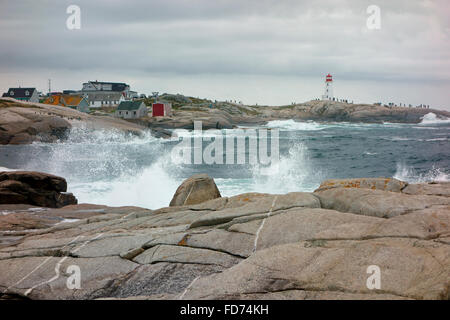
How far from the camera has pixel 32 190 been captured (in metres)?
21.7

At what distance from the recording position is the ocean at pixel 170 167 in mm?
30047

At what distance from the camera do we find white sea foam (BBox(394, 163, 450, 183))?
33.9 meters

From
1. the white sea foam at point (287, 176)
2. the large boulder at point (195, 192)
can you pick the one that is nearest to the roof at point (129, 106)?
the white sea foam at point (287, 176)

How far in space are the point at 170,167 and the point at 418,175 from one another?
2518cm

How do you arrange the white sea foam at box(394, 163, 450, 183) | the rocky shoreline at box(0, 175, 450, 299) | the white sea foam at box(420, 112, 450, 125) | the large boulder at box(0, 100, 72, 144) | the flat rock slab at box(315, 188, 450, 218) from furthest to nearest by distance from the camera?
the white sea foam at box(420, 112, 450, 125) → the large boulder at box(0, 100, 72, 144) → the white sea foam at box(394, 163, 450, 183) → the flat rock slab at box(315, 188, 450, 218) → the rocky shoreline at box(0, 175, 450, 299)

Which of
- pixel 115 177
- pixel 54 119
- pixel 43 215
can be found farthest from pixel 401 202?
pixel 54 119

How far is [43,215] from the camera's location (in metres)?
17.4

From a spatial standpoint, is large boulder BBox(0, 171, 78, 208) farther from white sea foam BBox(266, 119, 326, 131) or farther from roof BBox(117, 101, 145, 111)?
white sea foam BBox(266, 119, 326, 131)

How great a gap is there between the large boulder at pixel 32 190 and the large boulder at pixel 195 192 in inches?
326

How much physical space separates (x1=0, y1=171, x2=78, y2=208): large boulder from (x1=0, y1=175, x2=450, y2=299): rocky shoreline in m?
8.13

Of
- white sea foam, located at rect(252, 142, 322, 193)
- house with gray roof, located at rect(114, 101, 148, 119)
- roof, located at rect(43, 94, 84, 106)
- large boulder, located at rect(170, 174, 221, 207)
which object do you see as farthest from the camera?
roof, located at rect(43, 94, 84, 106)

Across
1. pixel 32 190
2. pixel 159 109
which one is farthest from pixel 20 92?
pixel 32 190

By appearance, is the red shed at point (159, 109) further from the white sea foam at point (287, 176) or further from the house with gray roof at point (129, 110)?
the white sea foam at point (287, 176)

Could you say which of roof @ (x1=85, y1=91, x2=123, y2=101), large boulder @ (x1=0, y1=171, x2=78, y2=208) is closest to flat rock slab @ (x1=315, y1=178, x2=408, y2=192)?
large boulder @ (x1=0, y1=171, x2=78, y2=208)
